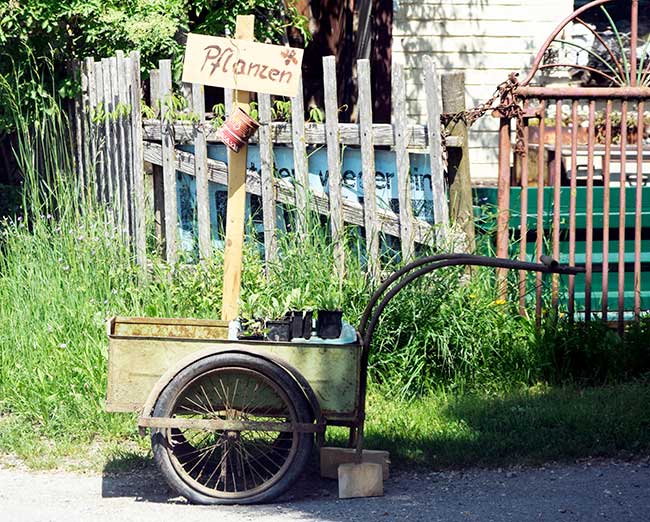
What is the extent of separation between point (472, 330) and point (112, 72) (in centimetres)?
304

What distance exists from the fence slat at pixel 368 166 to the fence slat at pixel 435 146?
0.37 meters

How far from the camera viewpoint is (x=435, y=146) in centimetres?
618

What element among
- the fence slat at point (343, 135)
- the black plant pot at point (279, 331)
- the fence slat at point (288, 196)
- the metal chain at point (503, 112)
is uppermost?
the metal chain at point (503, 112)

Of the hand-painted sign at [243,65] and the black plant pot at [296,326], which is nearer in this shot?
the black plant pot at [296,326]

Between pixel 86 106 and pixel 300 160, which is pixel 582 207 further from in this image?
pixel 86 106

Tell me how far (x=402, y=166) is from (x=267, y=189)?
887 mm

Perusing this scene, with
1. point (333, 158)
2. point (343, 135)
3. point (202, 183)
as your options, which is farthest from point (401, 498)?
point (202, 183)

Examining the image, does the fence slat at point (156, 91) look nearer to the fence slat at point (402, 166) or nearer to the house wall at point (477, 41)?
the fence slat at point (402, 166)

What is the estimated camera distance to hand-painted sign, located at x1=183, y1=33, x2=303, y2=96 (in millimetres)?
4910

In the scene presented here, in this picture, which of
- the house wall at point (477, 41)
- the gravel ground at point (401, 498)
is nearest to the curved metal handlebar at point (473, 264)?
the gravel ground at point (401, 498)

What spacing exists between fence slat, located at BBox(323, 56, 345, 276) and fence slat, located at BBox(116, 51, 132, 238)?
1.42 metres

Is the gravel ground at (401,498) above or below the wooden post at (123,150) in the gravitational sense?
below

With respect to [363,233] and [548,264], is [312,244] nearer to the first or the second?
[363,233]

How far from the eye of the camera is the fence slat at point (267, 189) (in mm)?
6391
